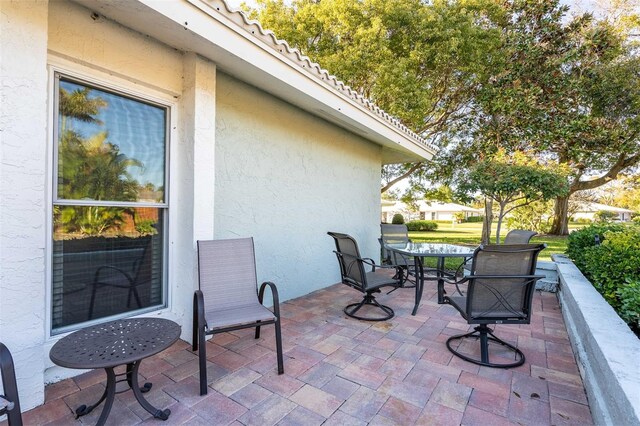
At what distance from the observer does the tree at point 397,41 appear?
8.62m

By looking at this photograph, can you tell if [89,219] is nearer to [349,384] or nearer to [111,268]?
[111,268]

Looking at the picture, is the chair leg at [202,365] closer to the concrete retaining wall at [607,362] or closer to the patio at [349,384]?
the patio at [349,384]

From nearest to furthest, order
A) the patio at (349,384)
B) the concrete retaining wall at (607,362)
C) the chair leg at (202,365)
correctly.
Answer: the concrete retaining wall at (607,362) → the patio at (349,384) → the chair leg at (202,365)

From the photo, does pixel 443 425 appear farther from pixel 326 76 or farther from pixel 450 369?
pixel 326 76

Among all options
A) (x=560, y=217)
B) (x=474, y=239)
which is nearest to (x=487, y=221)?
(x=474, y=239)

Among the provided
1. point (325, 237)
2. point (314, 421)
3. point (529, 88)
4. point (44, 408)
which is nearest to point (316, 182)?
point (325, 237)

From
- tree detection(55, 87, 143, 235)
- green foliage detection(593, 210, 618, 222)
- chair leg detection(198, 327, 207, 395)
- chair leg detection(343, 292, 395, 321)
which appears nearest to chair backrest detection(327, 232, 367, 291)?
chair leg detection(343, 292, 395, 321)

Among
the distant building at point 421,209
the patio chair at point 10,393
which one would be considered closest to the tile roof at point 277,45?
the patio chair at point 10,393

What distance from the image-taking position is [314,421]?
2.13 m

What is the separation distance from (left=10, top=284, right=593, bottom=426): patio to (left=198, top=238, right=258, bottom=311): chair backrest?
55 centimetres

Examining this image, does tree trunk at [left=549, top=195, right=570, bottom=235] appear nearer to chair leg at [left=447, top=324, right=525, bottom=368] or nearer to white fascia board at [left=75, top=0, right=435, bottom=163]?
white fascia board at [left=75, top=0, right=435, bottom=163]

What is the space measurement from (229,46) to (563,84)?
36.6 feet

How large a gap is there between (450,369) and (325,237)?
10.6 ft

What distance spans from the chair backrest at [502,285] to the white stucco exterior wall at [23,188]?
3510 mm
